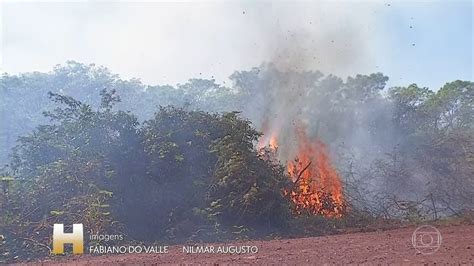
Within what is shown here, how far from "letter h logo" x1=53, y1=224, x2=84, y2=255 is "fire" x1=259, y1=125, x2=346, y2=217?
5718 millimetres

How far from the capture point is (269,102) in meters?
19.5

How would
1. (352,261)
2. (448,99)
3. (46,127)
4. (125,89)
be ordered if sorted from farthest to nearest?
(125,89) < (448,99) < (46,127) < (352,261)

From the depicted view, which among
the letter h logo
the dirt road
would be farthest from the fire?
the letter h logo

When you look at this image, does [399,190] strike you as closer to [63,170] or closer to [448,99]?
[448,99]

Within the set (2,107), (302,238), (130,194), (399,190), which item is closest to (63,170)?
(130,194)

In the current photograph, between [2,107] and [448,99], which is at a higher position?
[2,107]

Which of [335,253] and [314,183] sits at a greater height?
[314,183]

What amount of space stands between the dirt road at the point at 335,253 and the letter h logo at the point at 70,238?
0.68 m

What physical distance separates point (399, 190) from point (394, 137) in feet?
12.5

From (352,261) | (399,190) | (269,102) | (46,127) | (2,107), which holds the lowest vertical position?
(352,261)

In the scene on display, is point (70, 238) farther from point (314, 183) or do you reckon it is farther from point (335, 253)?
point (314, 183)

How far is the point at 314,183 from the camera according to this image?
1512 centimetres

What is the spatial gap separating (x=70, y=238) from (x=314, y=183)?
7.44m

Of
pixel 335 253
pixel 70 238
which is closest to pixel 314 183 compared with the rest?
pixel 335 253
